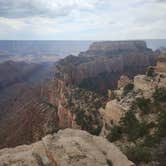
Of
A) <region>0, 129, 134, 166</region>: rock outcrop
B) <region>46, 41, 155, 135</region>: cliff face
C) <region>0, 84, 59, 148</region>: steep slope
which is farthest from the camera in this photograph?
<region>0, 84, 59, 148</region>: steep slope

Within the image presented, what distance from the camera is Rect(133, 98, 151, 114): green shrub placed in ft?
102

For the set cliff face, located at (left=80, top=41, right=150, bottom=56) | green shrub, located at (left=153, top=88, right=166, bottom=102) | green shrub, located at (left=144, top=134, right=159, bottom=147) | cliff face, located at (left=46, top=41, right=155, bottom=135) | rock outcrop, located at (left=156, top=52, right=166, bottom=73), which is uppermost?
rock outcrop, located at (left=156, top=52, right=166, bottom=73)

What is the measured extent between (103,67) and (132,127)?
275ft

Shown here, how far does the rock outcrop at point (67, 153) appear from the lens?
1165cm

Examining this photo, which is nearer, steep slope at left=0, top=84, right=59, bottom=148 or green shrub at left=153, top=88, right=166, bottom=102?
green shrub at left=153, top=88, right=166, bottom=102

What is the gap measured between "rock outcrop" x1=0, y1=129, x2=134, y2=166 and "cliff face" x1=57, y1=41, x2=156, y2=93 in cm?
6341

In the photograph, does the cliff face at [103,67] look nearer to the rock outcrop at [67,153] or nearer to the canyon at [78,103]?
the canyon at [78,103]

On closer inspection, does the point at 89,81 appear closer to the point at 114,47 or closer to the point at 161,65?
the point at 161,65

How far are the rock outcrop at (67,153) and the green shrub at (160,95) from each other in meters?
19.1

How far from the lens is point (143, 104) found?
3178 centimetres

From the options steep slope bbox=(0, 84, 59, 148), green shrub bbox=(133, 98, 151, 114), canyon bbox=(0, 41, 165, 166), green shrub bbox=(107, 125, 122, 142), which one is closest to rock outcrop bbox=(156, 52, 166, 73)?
canyon bbox=(0, 41, 165, 166)

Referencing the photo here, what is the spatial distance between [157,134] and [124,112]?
27.5ft

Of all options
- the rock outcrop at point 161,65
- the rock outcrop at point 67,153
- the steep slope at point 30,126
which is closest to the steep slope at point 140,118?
the rock outcrop at point 161,65

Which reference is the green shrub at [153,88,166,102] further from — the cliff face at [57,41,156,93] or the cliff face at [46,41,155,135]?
the cliff face at [57,41,156,93]
